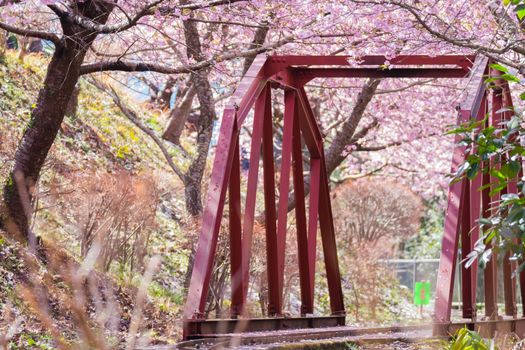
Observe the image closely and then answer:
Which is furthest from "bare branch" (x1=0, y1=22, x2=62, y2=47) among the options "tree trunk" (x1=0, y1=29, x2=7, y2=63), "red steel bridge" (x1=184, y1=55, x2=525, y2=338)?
"tree trunk" (x1=0, y1=29, x2=7, y2=63)

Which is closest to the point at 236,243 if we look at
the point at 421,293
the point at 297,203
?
the point at 297,203

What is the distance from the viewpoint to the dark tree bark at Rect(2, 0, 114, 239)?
27.8 ft

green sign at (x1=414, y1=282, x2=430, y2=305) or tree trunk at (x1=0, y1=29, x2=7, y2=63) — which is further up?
tree trunk at (x1=0, y1=29, x2=7, y2=63)

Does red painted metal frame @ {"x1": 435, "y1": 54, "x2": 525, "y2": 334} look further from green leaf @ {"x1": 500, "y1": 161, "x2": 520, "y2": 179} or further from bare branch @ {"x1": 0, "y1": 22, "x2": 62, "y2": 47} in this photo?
bare branch @ {"x1": 0, "y1": 22, "x2": 62, "y2": 47}

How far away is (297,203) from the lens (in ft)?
29.2

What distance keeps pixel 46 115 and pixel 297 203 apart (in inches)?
105

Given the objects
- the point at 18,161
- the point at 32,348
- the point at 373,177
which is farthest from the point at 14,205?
the point at 373,177

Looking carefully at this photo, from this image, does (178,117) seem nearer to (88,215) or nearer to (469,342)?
(88,215)

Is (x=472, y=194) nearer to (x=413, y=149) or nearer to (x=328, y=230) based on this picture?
(x=328, y=230)

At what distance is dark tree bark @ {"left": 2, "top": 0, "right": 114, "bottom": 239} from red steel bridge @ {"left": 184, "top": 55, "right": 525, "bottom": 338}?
6.01 feet

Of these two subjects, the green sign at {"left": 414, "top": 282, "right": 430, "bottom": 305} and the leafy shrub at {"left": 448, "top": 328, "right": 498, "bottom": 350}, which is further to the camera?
the green sign at {"left": 414, "top": 282, "right": 430, "bottom": 305}

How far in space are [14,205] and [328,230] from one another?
342cm

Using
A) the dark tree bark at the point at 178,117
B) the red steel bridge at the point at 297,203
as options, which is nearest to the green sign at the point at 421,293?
the dark tree bark at the point at 178,117

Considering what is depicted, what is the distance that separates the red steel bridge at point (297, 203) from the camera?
6.27 meters
